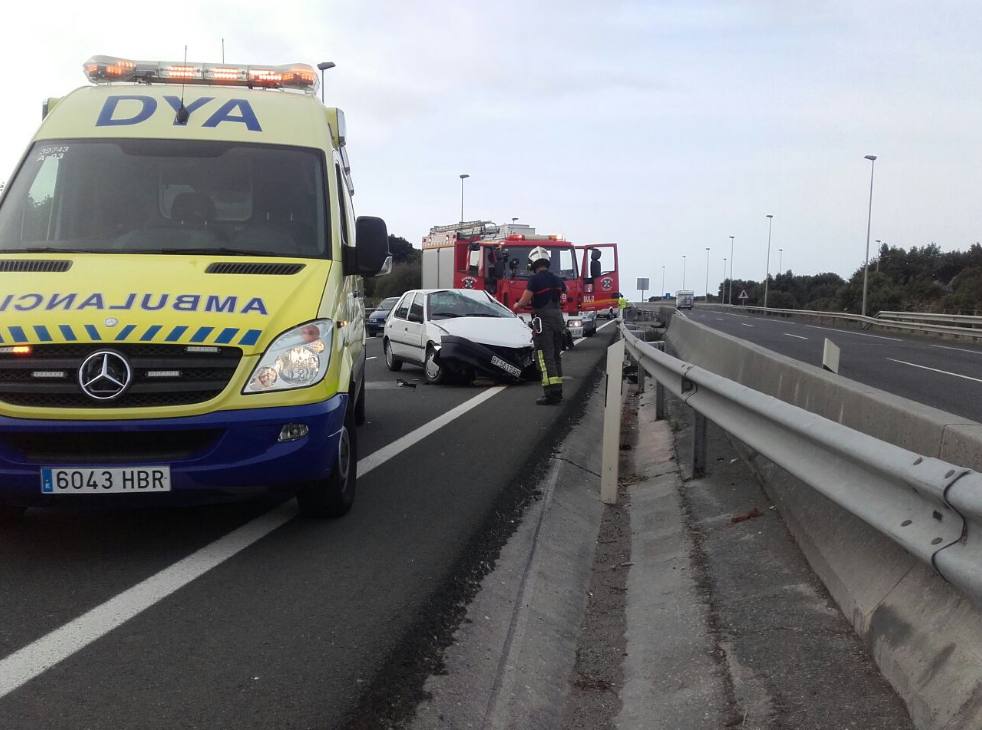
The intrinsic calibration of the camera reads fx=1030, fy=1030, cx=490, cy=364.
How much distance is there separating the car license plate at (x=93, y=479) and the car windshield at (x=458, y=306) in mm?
11002

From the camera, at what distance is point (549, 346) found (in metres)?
12.3

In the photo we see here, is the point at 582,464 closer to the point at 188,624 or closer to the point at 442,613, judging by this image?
the point at 442,613

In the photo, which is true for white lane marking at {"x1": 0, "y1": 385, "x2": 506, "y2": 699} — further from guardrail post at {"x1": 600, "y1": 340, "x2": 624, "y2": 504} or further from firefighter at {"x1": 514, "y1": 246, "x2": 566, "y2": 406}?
firefighter at {"x1": 514, "y1": 246, "x2": 566, "y2": 406}

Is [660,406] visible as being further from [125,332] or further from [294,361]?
[125,332]

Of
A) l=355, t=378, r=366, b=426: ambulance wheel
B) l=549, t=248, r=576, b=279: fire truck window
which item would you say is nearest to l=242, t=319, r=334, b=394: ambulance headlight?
l=355, t=378, r=366, b=426: ambulance wheel

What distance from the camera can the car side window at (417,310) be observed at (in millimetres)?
16375

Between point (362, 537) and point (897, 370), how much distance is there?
1477 cm

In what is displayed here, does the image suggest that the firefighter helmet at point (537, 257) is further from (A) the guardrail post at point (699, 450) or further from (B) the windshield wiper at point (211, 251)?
(B) the windshield wiper at point (211, 251)

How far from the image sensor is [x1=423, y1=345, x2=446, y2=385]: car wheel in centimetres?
1504

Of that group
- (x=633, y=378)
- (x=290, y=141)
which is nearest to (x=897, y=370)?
(x=633, y=378)

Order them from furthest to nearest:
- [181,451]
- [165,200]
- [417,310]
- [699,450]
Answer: [417,310] < [699,450] < [165,200] < [181,451]

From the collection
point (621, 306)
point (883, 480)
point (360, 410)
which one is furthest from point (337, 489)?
point (621, 306)

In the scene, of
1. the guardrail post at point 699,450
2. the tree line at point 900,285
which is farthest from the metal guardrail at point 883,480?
the tree line at point 900,285

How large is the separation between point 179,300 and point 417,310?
11.4 meters
